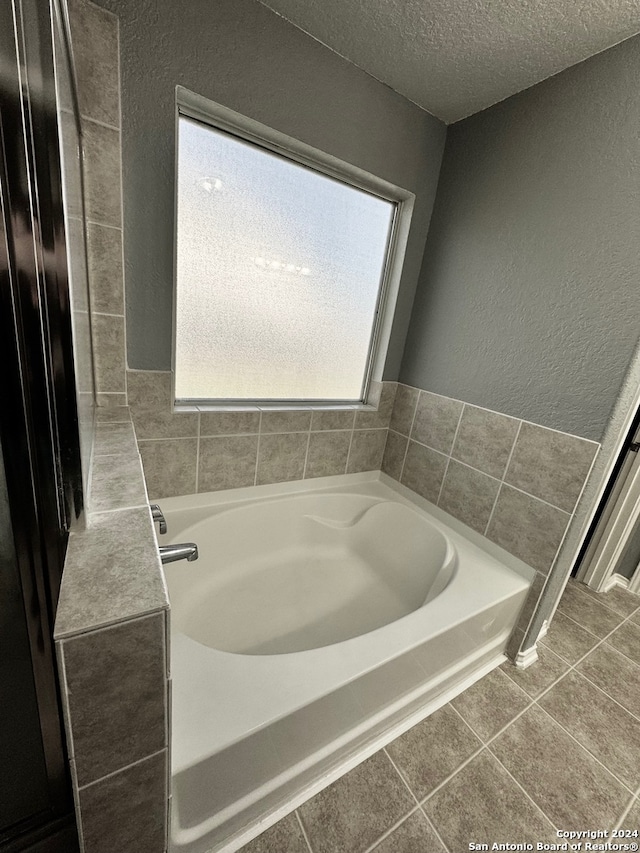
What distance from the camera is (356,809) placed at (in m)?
0.88

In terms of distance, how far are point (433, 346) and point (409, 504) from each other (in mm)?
796

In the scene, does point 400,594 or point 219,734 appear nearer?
point 219,734

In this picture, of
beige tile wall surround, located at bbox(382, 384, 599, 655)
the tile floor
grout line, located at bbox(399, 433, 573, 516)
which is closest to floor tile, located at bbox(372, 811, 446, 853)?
the tile floor

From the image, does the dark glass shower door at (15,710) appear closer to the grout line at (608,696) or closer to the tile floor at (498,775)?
the tile floor at (498,775)

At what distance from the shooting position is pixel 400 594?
4.93 feet

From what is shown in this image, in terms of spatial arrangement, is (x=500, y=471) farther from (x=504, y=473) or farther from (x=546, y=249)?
(x=546, y=249)

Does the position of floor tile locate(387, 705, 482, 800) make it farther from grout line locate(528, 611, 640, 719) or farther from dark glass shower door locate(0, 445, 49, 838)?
dark glass shower door locate(0, 445, 49, 838)

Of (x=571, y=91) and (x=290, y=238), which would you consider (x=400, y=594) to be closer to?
(x=290, y=238)

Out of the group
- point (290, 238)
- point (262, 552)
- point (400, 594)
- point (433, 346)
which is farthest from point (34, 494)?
point (433, 346)

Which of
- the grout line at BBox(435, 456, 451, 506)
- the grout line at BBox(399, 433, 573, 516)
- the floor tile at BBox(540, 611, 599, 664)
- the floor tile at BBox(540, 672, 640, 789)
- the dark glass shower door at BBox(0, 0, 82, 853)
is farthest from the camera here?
the grout line at BBox(435, 456, 451, 506)

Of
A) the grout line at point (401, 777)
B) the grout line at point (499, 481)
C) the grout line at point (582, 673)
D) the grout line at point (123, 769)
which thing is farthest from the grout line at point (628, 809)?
the grout line at point (123, 769)

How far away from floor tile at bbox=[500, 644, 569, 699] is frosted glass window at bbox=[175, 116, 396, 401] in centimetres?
140

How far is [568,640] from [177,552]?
1.77 metres

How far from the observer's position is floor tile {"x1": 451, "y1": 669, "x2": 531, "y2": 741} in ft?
3.68
